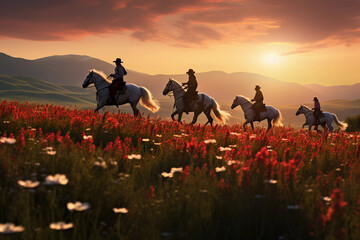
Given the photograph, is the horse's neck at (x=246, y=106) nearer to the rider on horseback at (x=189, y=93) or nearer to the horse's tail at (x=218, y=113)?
the horse's tail at (x=218, y=113)

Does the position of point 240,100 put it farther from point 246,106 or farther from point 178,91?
point 178,91

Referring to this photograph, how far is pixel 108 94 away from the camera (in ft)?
59.2

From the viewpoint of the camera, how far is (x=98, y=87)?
18109 mm

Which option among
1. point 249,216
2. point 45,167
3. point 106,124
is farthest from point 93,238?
point 106,124

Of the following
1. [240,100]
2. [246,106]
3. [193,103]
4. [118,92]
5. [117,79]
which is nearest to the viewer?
[117,79]

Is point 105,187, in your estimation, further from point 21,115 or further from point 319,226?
point 21,115

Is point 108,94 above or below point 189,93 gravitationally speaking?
below

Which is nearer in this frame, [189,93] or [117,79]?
[117,79]

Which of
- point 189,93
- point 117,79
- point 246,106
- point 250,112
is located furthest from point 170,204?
point 246,106

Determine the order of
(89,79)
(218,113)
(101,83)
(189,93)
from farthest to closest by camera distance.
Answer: (218,113) → (189,93) → (101,83) → (89,79)

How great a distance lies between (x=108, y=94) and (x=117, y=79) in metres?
0.97

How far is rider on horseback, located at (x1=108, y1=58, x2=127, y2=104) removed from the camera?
17422 millimetres

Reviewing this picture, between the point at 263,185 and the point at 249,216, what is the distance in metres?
0.53

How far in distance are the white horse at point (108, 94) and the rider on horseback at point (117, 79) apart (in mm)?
277
